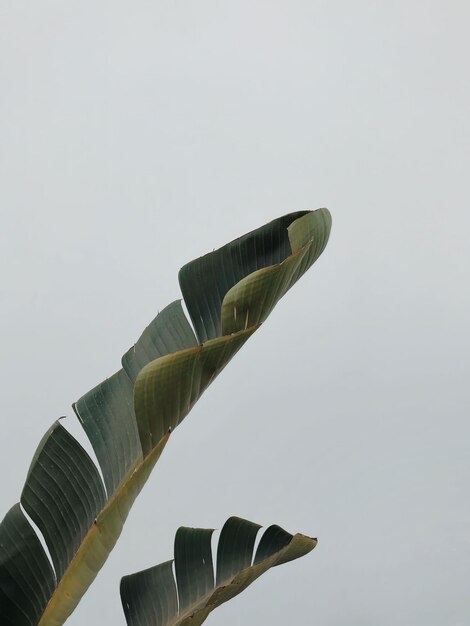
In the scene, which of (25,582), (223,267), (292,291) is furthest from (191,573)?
(292,291)

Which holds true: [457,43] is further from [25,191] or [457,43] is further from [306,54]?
[25,191]

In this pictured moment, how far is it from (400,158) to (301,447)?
0.78 m

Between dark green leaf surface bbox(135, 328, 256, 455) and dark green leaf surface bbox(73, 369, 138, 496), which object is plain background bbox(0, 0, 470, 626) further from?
dark green leaf surface bbox(135, 328, 256, 455)

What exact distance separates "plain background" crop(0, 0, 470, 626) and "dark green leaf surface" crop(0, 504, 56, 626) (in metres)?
1.16

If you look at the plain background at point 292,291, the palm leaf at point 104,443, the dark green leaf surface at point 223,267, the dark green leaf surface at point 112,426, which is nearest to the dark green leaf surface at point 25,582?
the palm leaf at point 104,443

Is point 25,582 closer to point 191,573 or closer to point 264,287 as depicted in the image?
point 191,573

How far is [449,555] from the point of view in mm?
2008

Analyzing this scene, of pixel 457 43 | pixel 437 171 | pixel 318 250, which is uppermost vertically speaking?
pixel 457 43

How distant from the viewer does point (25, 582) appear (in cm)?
75

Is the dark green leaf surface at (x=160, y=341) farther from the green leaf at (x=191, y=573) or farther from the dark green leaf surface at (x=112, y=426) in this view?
the green leaf at (x=191, y=573)

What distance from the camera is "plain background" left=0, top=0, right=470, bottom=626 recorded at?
77.2 inches

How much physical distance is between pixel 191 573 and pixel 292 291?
4.06ft

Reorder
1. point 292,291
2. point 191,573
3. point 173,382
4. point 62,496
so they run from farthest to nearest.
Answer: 1. point 292,291
2. point 191,573
3. point 62,496
4. point 173,382

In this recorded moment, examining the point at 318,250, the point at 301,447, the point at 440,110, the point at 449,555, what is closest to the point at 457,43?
the point at 440,110
